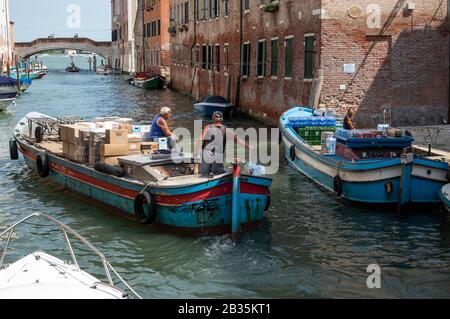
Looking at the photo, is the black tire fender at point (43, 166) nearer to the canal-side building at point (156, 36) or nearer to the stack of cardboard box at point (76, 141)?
the stack of cardboard box at point (76, 141)

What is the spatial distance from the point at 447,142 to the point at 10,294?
1416 cm

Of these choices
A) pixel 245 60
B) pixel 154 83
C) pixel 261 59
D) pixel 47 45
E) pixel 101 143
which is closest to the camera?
pixel 101 143

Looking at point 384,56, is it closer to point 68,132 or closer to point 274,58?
point 274,58

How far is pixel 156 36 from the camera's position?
5822 cm

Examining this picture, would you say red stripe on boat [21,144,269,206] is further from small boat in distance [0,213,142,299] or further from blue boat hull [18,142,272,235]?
small boat in distance [0,213,142,299]

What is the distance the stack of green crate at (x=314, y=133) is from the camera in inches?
643

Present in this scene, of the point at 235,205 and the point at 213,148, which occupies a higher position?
the point at 213,148

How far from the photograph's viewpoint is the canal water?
828 cm

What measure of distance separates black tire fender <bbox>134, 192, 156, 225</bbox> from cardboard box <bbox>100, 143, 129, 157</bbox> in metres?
Result: 1.58

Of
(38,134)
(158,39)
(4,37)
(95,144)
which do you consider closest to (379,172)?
(95,144)

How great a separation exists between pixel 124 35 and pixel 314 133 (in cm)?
6709

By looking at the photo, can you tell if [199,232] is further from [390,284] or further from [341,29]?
[341,29]
